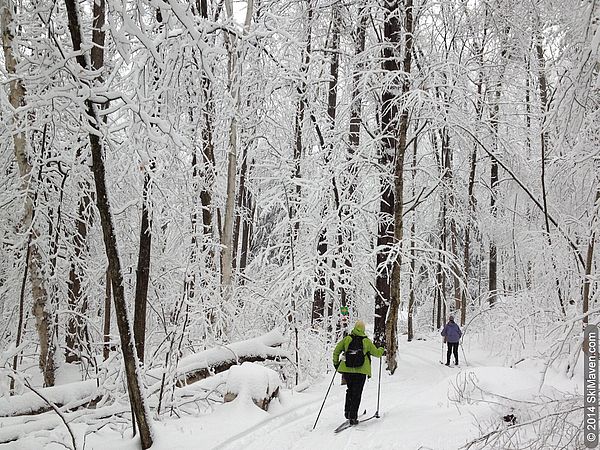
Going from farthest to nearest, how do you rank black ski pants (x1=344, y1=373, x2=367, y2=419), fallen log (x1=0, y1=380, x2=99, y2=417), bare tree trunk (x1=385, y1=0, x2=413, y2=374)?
bare tree trunk (x1=385, y1=0, x2=413, y2=374)
black ski pants (x1=344, y1=373, x2=367, y2=419)
fallen log (x1=0, y1=380, x2=99, y2=417)

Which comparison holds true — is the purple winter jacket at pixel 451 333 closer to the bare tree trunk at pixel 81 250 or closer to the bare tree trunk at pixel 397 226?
the bare tree trunk at pixel 397 226

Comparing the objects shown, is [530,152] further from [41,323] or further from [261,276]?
[41,323]

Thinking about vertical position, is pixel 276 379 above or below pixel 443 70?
below

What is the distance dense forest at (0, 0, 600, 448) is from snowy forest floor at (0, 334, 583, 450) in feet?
2.33

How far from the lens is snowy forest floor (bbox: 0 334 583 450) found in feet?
20.6

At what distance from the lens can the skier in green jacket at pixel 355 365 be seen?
7820 mm

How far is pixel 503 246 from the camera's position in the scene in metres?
21.1

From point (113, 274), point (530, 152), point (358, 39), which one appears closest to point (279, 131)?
point (358, 39)

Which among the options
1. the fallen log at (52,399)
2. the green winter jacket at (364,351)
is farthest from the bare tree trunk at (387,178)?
the fallen log at (52,399)

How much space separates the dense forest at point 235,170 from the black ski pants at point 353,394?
2.62 meters

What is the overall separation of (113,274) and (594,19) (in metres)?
5.31

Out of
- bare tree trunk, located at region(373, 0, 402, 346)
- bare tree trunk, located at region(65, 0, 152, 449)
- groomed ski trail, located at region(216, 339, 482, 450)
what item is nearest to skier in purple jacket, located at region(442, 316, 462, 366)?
bare tree trunk, located at region(373, 0, 402, 346)

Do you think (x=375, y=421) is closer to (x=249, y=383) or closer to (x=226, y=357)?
(x=249, y=383)

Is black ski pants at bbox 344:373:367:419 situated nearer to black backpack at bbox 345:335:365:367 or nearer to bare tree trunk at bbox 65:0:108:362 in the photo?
black backpack at bbox 345:335:365:367
